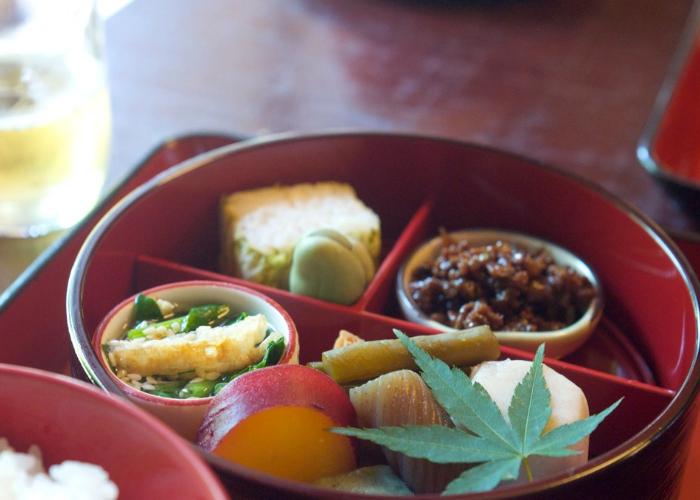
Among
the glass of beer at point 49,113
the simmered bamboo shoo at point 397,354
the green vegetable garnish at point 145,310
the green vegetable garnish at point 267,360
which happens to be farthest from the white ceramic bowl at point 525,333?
the glass of beer at point 49,113

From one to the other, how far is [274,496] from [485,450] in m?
0.20

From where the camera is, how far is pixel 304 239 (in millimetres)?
1179

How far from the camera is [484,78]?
1999 millimetres

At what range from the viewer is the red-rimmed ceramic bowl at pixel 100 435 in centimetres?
60

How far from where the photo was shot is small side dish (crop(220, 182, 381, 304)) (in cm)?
113

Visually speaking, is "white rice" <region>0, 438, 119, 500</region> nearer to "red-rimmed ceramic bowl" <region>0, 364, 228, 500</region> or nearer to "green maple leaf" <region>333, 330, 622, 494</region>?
"red-rimmed ceramic bowl" <region>0, 364, 228, 500</region>

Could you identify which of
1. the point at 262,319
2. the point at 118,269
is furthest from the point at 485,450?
the point at 118,269

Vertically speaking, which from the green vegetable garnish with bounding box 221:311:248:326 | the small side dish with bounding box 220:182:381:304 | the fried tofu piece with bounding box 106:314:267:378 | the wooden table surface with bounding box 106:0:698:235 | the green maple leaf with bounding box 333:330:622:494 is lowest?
the wooden table surface with bounding box 106:0:698:235

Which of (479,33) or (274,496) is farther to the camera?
(479,33)

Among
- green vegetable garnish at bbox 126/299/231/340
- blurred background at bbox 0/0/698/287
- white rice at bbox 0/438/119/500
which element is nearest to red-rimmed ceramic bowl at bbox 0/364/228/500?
white rice at bbox 0/438/119/500

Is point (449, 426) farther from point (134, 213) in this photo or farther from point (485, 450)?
point (134, 213)

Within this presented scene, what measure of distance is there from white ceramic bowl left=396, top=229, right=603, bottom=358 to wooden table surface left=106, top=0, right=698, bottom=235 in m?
0.33

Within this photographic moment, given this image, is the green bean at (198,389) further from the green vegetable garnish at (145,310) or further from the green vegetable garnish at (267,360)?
the green vegetable garnish at (145,310)

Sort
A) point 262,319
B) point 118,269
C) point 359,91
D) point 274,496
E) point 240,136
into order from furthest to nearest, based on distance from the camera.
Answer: point 359,91, point 240,136, point 118,269, point 262,319, point 274,496
